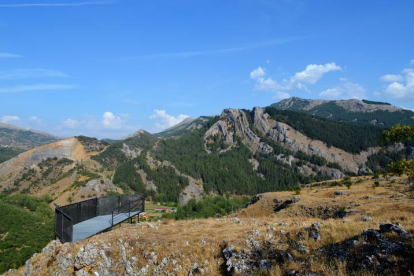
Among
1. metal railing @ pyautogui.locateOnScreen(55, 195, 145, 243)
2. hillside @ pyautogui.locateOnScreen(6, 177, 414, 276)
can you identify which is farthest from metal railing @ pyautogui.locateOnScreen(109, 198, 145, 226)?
hillside @ pyautogui.locateOnScreen(6, 177, 414, 276)

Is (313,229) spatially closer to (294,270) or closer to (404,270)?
(294,270)

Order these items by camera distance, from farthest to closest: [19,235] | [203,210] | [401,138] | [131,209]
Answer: [203,210], [19,235], [131,209], [401,138]

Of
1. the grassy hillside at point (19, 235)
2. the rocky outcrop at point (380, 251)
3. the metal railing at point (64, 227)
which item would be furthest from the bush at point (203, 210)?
the rocky outcrop at point (380, 251)

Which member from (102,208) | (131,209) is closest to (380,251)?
(131,209)

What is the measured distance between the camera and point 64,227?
58.1 ft

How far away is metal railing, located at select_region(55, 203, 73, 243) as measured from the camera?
17109 millimetres

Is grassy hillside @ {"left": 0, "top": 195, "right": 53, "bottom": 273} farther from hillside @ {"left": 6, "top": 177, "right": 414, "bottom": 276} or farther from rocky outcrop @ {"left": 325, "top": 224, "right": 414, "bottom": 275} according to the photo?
rocky outcrop @ {"left": 325, "top": 224, "right": 414, "bottom": 275}

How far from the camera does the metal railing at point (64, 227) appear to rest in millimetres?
17109

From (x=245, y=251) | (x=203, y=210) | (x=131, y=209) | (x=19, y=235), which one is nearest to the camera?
(x=245, y=251)

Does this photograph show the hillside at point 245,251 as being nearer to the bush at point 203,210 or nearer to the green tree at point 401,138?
the green tree at point 401,138

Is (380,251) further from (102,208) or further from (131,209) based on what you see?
(102,208)

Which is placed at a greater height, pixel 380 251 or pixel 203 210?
pixel 380 251

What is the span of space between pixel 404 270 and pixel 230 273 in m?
6.79

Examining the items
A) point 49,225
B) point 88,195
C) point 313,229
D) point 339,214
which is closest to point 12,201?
point 88,195
